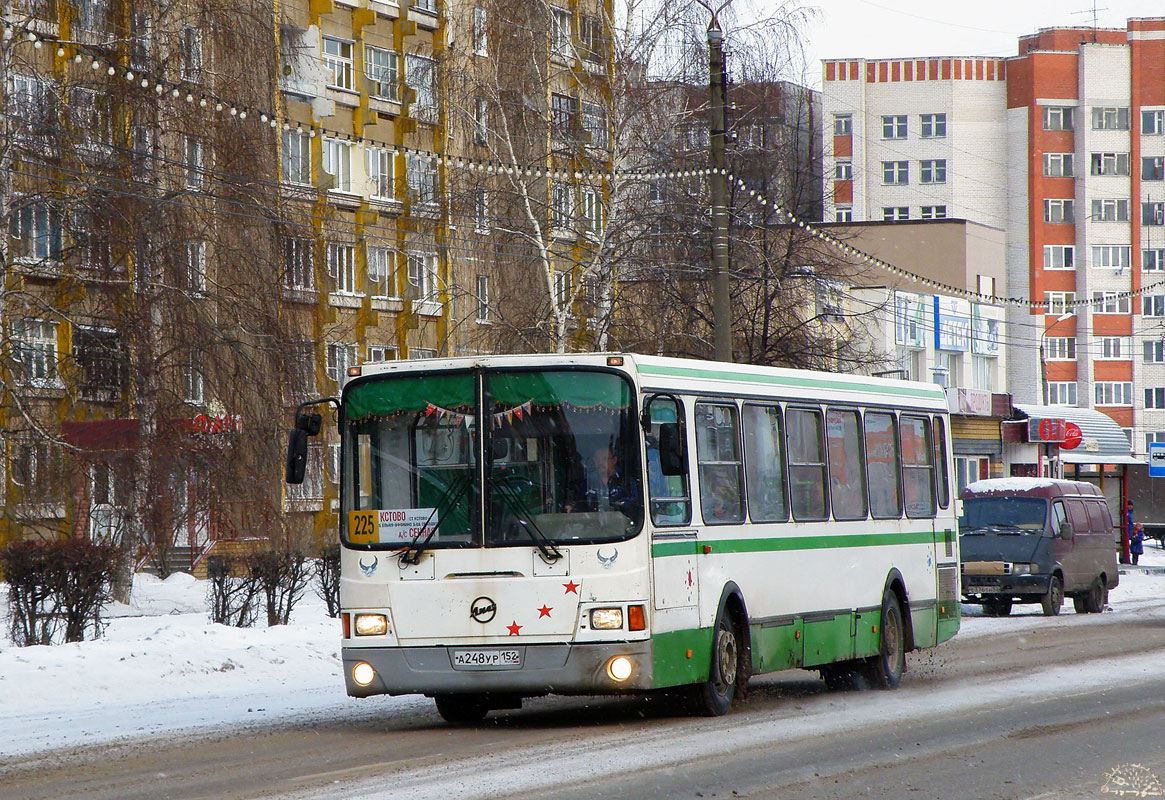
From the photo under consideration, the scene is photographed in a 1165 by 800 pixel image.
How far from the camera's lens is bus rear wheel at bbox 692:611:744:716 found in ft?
43.7

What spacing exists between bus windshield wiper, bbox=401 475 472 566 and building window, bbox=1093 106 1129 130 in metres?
89.4

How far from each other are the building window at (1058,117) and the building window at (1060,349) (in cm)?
1127

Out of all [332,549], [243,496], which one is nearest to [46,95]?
[243,496]

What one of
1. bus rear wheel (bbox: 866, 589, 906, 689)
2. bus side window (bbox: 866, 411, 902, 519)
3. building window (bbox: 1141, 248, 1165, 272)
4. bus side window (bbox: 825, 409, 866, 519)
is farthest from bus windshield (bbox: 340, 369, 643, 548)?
building window (bbox: 1141, 248, 1165, 272)

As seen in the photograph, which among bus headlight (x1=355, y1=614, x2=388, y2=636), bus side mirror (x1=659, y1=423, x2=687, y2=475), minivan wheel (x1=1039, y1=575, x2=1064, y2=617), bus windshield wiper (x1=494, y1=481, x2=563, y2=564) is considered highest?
bus side mirror (x1=659, y1=423, x2=687, y2=475)

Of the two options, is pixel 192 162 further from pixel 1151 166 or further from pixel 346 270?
pixel 1151 166

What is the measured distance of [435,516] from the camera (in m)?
12.8

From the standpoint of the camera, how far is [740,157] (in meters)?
36.4

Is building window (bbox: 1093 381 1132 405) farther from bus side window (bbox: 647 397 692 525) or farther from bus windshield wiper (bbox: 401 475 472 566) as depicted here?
bus windshield wiper (bbox: 401 475 472 566)

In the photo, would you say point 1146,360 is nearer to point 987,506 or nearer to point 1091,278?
point 1091,278

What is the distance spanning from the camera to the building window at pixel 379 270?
155 ft

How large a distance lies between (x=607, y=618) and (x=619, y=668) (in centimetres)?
35

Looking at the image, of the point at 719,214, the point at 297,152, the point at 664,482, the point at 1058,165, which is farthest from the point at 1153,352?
the point at 664,482

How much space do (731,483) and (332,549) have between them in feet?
36.2
